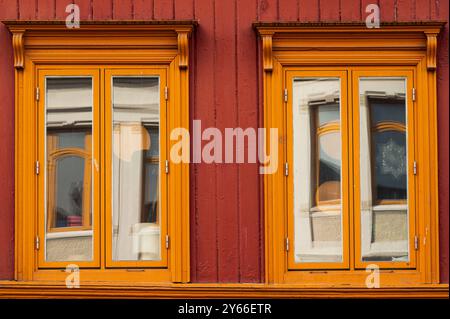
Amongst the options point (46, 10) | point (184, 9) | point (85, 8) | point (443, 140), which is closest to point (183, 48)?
point (184, 9)

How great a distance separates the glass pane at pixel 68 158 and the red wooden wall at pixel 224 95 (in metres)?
0.32

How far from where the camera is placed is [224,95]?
27.7 feet

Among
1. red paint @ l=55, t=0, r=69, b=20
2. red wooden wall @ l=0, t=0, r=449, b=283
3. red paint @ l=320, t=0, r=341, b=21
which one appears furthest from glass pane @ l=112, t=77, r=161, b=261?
red paint @ l=320, t=0, r=341, b=21

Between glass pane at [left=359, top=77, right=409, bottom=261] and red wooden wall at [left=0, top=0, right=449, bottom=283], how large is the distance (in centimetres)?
32

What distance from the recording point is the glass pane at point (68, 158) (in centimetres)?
842

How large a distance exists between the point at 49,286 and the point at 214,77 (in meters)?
2.20

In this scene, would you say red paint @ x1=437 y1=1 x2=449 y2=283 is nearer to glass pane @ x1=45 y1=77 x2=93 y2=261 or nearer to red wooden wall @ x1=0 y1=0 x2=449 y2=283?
red wooden wall @ x1=0 y1=0 x2=449 y2=283

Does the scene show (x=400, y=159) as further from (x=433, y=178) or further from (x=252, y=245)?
(x=252, y=245)

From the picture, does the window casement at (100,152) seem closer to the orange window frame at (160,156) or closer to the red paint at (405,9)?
the orange window frame at (160,156)

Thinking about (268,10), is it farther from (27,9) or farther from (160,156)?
(27,9)

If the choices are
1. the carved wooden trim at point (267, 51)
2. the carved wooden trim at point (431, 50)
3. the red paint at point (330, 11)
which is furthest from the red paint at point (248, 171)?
the carved wooden trim at point (431, 50)

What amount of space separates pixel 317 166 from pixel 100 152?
182 cm

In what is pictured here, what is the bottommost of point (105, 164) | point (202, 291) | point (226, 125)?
point (202, 291)
